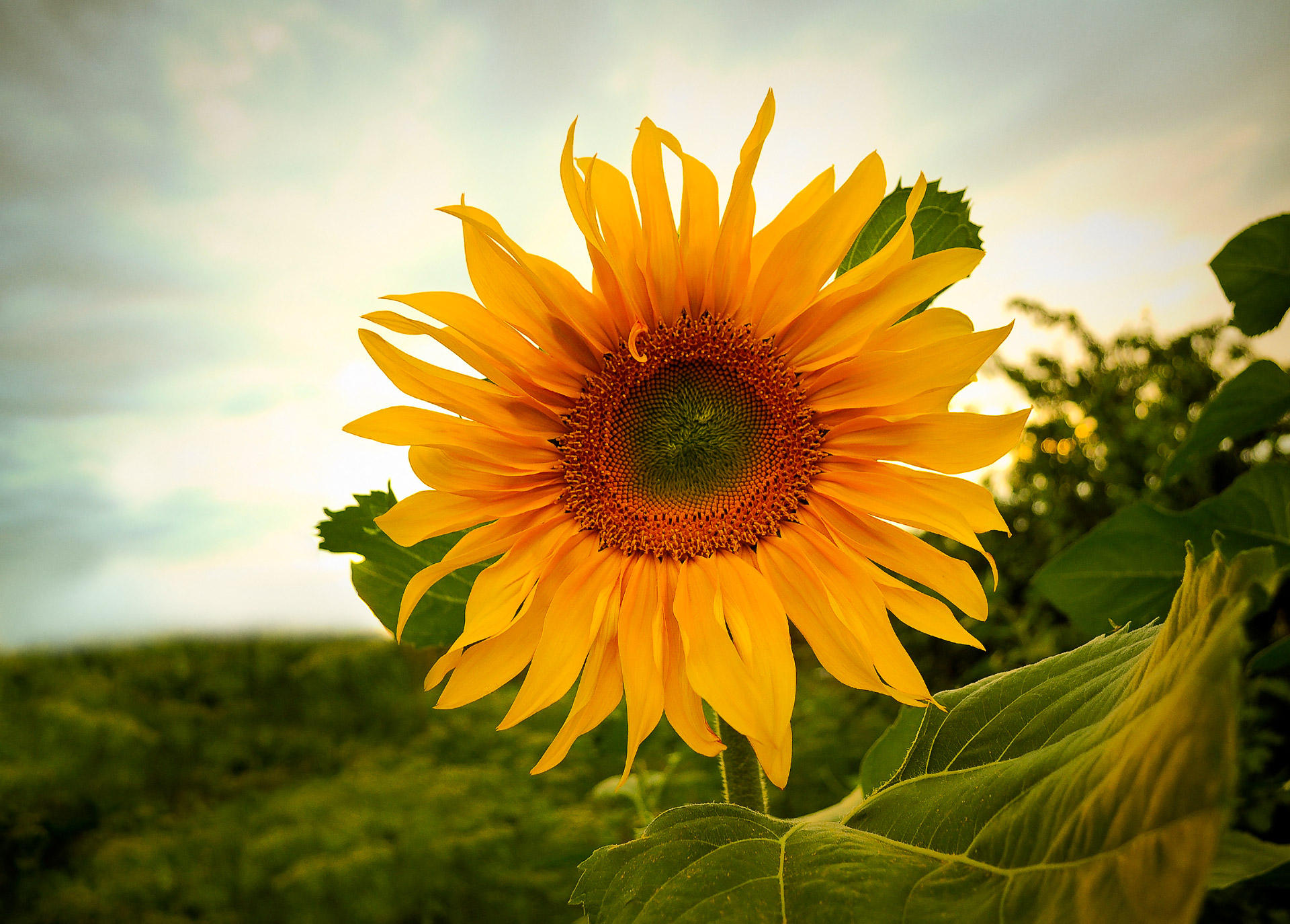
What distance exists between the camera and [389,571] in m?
0.95

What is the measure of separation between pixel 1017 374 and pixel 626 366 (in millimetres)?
2934

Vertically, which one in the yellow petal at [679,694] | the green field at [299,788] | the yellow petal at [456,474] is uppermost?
the yellow petal at [456,474]

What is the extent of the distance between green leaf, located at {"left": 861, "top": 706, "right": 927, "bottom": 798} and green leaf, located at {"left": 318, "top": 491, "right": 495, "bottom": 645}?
20.4 inches

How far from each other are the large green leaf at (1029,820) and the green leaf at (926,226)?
1.46 ft

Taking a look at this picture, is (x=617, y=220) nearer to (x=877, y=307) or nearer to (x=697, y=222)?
(x=697, y=222)

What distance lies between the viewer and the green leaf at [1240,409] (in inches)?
46.6

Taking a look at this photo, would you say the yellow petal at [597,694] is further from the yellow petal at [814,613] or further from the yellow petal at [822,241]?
the yellow petal at [822,241]

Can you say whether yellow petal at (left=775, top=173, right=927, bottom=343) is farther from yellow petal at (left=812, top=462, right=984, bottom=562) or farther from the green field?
the green field

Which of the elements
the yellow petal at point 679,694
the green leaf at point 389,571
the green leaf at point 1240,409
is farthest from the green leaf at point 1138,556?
the green leaf at point 389,571

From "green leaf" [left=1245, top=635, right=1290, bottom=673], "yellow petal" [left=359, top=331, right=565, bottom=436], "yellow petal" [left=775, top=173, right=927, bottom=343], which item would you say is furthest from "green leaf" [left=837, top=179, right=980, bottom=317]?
"green leaf" [left=1245, top=635, right=1290, bottom=673]

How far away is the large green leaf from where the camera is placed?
1.09 ft

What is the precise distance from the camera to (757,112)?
0.76 metres

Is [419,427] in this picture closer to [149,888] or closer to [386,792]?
[386,792]

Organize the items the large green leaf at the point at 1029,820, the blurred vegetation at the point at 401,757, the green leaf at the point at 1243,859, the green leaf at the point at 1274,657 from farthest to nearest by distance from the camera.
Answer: the blurred vegetation at the point at 401,757
the green leaf at the point at 1274,657
the green leaf at the point at 1243,859
the large green leaf at the point at 1029,820
